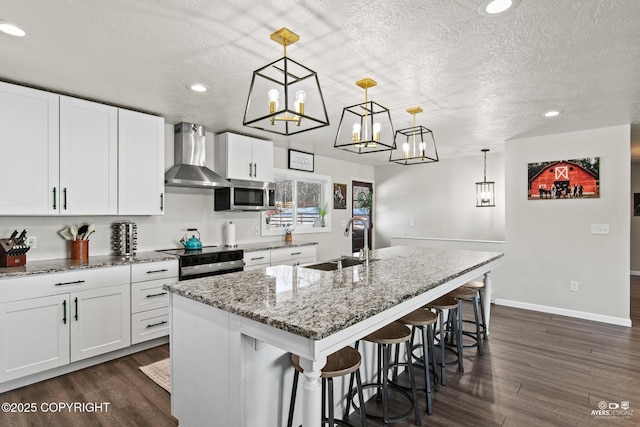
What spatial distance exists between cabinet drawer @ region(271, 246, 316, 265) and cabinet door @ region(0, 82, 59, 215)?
2.40 meters

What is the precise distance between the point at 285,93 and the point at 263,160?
301 centimetres

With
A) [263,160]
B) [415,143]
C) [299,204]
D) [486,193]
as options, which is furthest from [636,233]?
[263,160]

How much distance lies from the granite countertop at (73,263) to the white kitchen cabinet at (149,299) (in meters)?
0.07

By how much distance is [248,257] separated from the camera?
418 centimetres

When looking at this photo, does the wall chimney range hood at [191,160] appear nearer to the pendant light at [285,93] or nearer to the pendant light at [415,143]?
the pendant light at [285,93]

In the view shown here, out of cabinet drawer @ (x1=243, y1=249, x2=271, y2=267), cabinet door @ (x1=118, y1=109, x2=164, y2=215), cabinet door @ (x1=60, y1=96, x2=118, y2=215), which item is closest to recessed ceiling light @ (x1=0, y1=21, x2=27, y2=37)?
cabinet door @ (x1=60, y1=96, x2=118, y2=215)

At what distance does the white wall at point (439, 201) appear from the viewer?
19.9ft

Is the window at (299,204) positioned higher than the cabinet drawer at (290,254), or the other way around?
the window at (299,204)

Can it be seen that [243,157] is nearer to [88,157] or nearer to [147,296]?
[88,157]

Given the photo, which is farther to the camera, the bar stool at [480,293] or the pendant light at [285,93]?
the bar stool at [480,293]

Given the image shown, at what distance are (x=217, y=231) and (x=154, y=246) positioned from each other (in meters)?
0.83

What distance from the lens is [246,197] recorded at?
448 centimetres

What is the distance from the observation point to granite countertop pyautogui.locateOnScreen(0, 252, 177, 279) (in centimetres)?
258

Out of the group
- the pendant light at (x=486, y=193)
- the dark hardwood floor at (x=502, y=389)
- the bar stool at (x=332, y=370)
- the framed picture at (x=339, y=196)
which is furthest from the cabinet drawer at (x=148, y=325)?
the pendant light at (x=486, y=193)
